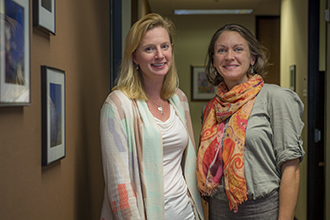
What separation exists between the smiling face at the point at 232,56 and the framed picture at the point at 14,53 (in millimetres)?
930

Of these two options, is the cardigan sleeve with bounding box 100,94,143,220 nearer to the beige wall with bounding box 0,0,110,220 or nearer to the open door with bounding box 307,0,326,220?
the beige wall with bounding box 0,0,110,220

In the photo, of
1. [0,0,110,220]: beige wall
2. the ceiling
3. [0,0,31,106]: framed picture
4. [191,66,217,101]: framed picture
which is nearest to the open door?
the ceiling

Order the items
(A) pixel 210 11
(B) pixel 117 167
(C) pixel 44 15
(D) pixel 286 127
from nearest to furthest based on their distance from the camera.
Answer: (C) pixel 44 15 → (B) pixel 117 167 → (D) pixel 286 127 → (A) pixel 210 11

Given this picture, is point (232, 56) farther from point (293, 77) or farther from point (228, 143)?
point (293, 77)

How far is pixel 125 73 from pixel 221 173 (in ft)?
2.04

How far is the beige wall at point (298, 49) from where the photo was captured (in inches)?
113

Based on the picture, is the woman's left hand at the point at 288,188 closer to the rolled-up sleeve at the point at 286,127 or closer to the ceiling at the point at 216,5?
the rolled-up sleeve at the point at 286,127

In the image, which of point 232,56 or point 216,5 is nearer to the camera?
point 232,56

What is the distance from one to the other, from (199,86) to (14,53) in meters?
4.04

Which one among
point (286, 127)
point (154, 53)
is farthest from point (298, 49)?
point (154, 53)

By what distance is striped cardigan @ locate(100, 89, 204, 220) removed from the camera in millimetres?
1239

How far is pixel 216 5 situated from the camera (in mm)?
4113

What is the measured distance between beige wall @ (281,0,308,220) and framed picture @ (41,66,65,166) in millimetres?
2244

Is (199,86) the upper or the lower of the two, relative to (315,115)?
upper
